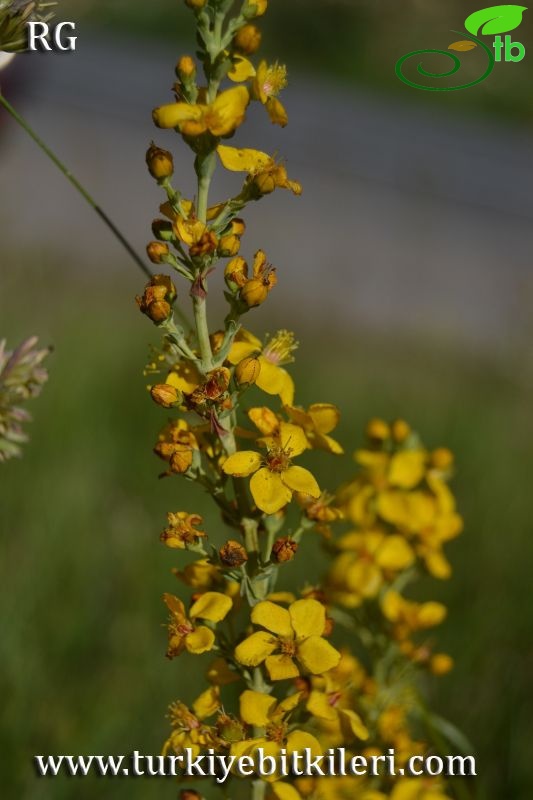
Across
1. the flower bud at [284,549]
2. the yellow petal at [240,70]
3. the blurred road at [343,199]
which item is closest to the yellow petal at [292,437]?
the flower bud at [284,549]

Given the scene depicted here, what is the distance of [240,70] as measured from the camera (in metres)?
1.43

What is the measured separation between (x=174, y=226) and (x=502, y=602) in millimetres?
2124

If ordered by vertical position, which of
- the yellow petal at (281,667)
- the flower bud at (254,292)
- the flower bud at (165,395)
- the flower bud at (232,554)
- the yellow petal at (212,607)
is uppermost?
the flower bud at (254,292)

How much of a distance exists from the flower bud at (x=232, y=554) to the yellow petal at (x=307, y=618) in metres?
0.10

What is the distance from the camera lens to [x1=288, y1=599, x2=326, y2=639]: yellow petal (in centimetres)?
140

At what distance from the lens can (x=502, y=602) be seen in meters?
3.15

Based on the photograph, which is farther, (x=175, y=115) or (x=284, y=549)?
(x=284, y=549)

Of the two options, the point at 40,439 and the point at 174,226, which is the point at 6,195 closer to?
the point at 40,439

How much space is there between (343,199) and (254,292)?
29.0 feet

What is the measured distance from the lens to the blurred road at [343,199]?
300 inches

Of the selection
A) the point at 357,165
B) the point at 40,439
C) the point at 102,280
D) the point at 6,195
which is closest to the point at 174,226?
the point at 40,439

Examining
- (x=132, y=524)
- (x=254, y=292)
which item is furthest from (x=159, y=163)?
(x=132, y=524)

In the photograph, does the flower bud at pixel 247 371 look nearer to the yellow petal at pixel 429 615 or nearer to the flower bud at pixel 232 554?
the flower bud at pixel 232 554

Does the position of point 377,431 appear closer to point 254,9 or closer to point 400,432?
point 400,432
